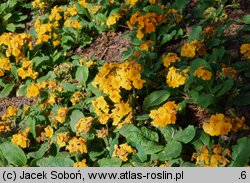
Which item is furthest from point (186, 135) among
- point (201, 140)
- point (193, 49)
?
point (193, 49)

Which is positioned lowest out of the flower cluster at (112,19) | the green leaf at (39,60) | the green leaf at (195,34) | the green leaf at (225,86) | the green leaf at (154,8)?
the green leaf at (39,60)

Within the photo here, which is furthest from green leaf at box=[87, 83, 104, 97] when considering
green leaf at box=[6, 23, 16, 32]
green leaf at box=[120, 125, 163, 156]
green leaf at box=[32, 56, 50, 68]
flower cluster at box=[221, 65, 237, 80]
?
green leaf at box=[6, 23, 16, 32]

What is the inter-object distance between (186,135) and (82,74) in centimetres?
149

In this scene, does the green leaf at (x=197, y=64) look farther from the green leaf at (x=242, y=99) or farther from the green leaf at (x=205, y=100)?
the green leaf at (x=242, y=99)

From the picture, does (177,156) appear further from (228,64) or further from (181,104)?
(228,64)

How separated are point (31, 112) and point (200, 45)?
1860mm

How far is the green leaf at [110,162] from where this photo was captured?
3759mm

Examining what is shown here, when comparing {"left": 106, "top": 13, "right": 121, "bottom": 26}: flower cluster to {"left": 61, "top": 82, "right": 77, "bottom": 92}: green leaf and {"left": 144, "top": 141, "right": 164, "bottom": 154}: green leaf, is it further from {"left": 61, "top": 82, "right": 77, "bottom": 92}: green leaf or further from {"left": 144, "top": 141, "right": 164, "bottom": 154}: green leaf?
{"left": 144, "top": 141, "right": 164, "bottom": 154}: green leaf

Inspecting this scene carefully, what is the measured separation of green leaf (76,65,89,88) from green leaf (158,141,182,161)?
1378 mm

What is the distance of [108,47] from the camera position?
5.39 metres

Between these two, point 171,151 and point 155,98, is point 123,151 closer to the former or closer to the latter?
point 171,151

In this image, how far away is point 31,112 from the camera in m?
4.62

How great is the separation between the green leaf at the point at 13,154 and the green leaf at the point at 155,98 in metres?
1.20

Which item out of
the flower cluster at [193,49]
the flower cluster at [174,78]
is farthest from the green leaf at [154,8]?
the flower cluster at [174,78]
